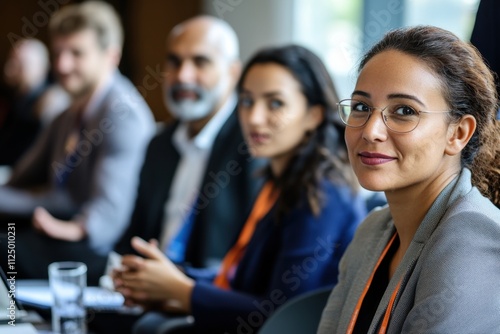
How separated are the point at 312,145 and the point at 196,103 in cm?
113

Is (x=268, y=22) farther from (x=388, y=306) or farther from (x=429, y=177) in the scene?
(x=388, y=306)

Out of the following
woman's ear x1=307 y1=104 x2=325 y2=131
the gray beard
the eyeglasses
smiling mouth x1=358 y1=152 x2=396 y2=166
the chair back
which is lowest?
the chair back

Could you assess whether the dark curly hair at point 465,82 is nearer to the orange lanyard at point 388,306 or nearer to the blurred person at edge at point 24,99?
the orange lanyard at point 388,306

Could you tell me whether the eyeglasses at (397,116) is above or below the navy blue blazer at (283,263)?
above

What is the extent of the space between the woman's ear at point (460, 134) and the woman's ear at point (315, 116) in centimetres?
101

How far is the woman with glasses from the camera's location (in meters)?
1.24

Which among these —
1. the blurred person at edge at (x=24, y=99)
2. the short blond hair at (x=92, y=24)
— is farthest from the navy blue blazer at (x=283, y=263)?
the blurred person at edge at (x=24, y=99)

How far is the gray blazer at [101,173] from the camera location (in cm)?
346

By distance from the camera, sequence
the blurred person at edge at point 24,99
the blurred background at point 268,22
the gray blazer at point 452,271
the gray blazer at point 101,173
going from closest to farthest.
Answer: the gray blazer at point 452,271, the gray blazer at point 101,173, the blurred background at point 268,22, the blurred person at edge at point 24,99

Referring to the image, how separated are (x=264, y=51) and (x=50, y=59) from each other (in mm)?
4746

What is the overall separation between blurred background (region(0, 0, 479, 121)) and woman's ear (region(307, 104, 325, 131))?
17cm

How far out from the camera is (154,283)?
2332mm

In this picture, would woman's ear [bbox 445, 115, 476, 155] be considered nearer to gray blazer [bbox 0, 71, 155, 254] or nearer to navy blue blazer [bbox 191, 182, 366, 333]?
navy blue blazer [bbox 191, 182, 366, 333]

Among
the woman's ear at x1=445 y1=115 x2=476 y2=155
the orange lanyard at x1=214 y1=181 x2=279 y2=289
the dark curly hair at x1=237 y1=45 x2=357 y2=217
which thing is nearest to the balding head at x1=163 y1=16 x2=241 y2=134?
the dark curly hair at x1=237 y1=45 x2=357 y2=217
